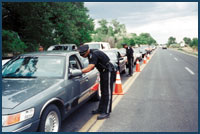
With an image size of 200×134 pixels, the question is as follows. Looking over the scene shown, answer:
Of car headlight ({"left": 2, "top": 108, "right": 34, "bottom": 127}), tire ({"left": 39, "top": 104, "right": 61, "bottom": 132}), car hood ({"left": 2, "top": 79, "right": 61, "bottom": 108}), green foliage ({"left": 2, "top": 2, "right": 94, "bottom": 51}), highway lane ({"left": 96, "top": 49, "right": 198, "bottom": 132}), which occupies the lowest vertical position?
highway lane ({"left": 96, "top": 49, "right": 198, "bottom": 132})

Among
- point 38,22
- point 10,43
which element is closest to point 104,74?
point 10,43

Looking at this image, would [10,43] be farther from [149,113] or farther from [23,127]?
[23,127]

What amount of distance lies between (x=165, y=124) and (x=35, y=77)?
2.97m

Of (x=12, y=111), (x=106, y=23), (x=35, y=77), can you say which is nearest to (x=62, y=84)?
(x=35, y=77)

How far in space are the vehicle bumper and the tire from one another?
15cm

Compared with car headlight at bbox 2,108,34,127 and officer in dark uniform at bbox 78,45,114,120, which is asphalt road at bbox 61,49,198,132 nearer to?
officer in dark uniform at bbox 78,45,114,120

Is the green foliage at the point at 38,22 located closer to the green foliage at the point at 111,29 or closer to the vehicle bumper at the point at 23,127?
the vehicle bumper at the point at 23,127

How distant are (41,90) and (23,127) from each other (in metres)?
0.72

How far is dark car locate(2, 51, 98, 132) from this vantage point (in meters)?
3.09

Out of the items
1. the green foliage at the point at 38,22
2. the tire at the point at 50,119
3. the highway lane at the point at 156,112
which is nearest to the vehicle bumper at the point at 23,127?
the tire at the point at 50,119

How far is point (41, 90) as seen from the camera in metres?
3.58

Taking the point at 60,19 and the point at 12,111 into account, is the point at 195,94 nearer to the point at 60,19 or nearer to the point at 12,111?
the point at 12,111

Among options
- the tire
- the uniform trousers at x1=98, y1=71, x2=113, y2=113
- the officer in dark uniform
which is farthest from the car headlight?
the uniform trousers at x1=98, y1=71, x2=113, y2=113

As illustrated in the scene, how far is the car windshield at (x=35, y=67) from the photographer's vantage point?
4.44 metres
